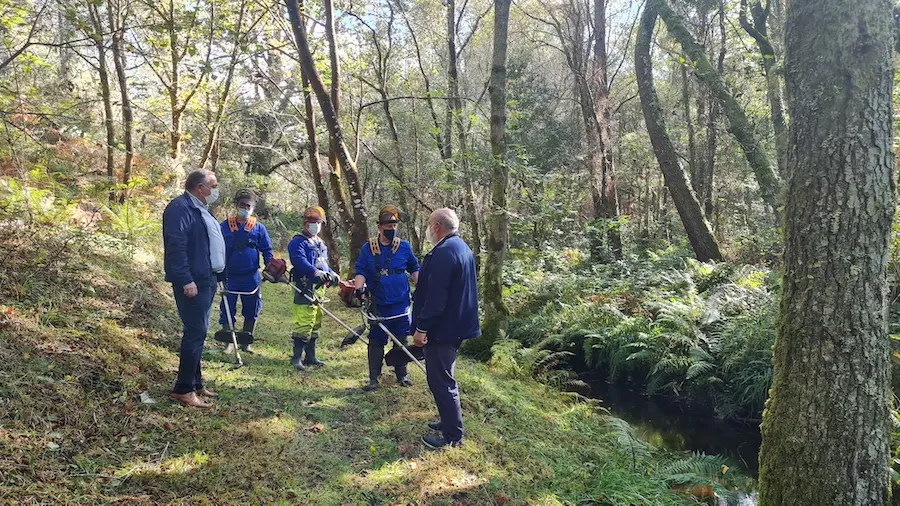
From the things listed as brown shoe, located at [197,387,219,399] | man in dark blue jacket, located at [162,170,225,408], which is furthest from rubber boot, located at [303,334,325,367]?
man in dark blue jacket, located at [162,170,225,408]

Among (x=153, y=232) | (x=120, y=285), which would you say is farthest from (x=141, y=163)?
(x=120, y=285)

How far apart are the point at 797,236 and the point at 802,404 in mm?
1129

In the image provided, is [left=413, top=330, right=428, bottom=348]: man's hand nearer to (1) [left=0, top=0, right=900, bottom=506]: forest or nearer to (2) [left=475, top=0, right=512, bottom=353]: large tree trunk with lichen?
(1) [left=0, top=0, right=900, bottom=506]: forest

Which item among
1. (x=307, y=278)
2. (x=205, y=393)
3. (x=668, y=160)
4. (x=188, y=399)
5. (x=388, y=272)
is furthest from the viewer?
(x=668, y=160)

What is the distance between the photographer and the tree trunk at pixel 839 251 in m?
3.26

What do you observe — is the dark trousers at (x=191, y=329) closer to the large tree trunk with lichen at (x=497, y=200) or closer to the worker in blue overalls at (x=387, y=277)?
the worker in blue overalls at (x=387, y=277)

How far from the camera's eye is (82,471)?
3332 millimetres

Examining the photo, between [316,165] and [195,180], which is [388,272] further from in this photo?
[316,165]

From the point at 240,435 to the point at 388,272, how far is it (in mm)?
2246

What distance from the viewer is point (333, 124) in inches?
389

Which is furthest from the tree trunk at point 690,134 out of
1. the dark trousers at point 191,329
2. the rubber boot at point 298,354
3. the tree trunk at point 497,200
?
the dark trousers at point 191,329

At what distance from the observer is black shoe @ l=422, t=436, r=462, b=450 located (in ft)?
15.3

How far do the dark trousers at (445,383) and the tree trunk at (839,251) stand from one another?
2557mm

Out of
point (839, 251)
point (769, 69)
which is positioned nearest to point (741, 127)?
point (769, 69)
